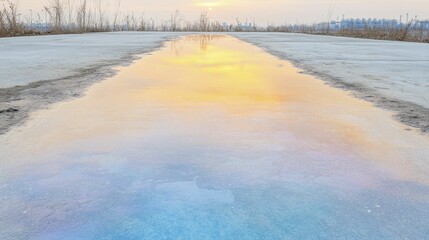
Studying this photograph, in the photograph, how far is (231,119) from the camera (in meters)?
2.15

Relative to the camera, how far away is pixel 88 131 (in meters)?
1.90

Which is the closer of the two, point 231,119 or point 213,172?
point 213,172

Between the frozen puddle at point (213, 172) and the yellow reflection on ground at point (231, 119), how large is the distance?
11 millimetres

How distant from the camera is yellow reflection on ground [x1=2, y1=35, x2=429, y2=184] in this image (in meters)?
1.70

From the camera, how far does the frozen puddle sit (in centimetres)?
105

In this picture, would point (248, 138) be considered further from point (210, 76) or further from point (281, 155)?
point (210, 76)

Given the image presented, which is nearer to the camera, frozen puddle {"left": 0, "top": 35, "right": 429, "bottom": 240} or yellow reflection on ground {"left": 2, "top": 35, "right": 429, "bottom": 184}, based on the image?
frozen puddle {"left": 0, "top": 35, "right": 429, "bottom": 240}

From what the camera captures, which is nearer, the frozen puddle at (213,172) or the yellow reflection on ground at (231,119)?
the frozen puddle at (213,172)

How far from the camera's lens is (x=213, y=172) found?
55.7 inches

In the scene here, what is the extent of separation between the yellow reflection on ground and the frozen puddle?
11 mm

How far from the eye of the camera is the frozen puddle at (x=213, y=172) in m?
1.05

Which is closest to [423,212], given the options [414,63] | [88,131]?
[88,131]

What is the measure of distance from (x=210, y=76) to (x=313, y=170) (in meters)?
2.44

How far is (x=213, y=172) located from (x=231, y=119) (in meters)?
0.78
